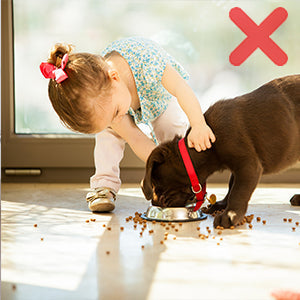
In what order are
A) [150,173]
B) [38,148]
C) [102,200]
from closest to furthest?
[150,173]
[102,200]
[38,148]

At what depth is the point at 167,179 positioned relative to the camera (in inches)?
78.5

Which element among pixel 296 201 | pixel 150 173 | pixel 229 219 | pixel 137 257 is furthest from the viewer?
pixel 296 201

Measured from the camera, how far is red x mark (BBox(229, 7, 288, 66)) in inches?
131

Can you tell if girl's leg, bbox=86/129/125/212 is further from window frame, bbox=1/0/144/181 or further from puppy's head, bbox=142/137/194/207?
window frame, bbox=1/0/144/181

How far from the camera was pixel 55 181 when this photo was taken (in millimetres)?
3309

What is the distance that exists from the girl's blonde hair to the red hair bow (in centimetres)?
2

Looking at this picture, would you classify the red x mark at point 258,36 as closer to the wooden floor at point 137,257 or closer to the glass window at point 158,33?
the glass window at point 158,33

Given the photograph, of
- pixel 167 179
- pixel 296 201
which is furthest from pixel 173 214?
pixel 296 201

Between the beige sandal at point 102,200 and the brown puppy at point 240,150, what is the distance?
0.87 feet

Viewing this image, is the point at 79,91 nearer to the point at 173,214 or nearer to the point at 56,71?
the point at 56,71

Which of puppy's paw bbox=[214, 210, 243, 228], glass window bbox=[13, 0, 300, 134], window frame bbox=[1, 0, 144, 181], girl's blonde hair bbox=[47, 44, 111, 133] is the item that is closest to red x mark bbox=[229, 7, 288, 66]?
glass window bbox=[13, 0, 300, 134]

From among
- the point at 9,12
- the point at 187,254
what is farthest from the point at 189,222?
the point at 9,12

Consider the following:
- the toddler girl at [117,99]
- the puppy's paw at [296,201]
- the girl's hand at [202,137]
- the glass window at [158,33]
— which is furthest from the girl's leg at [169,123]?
the glass window at [158,33]

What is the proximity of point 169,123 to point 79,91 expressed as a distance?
67cm
